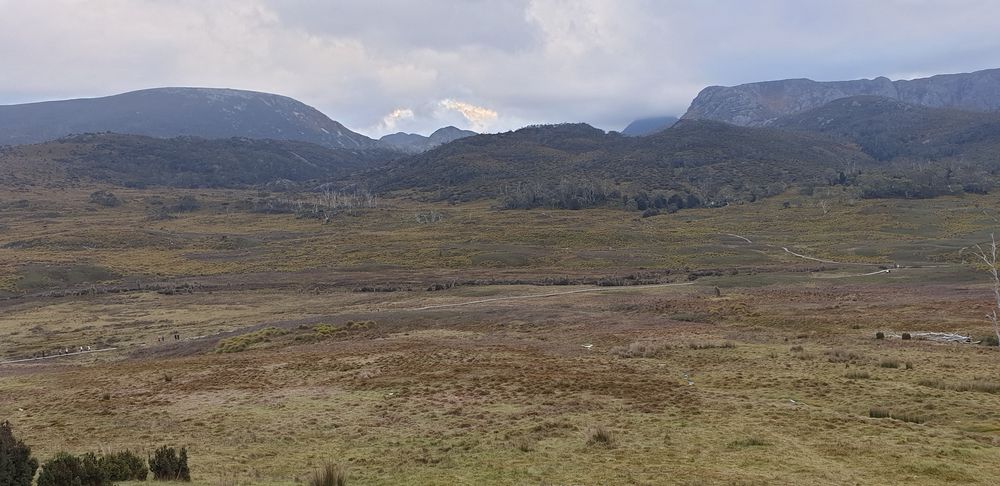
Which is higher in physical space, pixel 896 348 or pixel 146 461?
pixel 146 461

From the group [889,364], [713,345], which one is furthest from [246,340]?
[889,364]

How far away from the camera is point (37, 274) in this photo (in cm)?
7631

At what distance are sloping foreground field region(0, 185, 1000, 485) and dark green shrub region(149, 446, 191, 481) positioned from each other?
0.46 metres

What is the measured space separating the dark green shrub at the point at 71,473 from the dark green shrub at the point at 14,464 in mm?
354

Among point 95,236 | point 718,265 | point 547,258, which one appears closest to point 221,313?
point 547,258

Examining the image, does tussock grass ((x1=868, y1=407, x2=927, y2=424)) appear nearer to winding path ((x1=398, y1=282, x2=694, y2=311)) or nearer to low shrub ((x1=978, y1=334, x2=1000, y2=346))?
low shrub ((x1=978, y1=334, x2=1000, y2=346))

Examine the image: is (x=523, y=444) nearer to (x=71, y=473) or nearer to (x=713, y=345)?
(x=71, y=473)

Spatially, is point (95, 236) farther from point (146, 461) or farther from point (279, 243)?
point (146, 461)

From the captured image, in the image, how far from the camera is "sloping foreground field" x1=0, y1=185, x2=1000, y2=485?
1505 centimetres

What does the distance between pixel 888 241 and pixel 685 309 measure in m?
63.0

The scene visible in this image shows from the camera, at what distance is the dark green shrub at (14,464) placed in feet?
38.1

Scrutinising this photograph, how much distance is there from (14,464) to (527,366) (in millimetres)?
18563

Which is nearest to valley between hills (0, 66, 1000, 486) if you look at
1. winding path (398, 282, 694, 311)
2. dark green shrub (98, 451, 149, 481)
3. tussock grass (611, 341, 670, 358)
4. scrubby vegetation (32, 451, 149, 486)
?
tussock grass (611, 341, 670, 358)

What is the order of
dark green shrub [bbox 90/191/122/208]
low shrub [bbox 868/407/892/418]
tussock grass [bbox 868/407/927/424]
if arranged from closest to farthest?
tussock grass [bbox 868/407/927/424]
low shrub [bbox 868/407/892/418]
dark green shrub [bbox 90/191/122/208]
